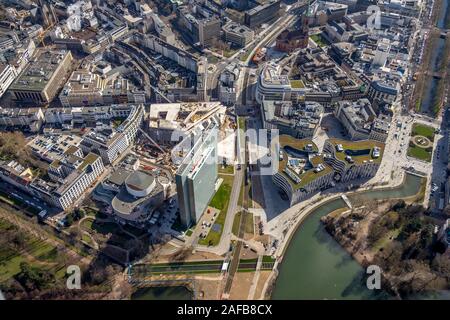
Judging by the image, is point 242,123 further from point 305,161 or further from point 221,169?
point 305,161

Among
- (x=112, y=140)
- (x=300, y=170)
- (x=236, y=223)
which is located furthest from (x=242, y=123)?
(x=112, y=140)

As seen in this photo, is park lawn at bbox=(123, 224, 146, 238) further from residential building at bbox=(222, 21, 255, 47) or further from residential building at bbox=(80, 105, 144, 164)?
residential building at bbox=(222, 21, 255, 47)

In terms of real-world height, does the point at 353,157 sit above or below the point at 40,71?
below

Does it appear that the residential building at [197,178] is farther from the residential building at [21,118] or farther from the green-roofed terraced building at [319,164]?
the residential building at [21,118]

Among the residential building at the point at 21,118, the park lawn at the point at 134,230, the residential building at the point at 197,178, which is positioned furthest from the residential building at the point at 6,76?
the residential building at the point at 197,178

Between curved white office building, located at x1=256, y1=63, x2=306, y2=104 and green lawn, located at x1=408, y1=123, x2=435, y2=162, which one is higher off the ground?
curved white office building, located at x1=256, y1=63, x2=306, y2=104

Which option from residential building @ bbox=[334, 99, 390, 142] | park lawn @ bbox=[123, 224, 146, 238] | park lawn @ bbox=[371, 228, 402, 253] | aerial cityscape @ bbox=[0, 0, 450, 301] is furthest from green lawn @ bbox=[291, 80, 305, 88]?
park lawn @ bbox=[123, 224, 146, 238]

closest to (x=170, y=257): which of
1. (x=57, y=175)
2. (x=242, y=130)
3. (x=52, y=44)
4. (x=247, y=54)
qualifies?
(x=57, y=175)
